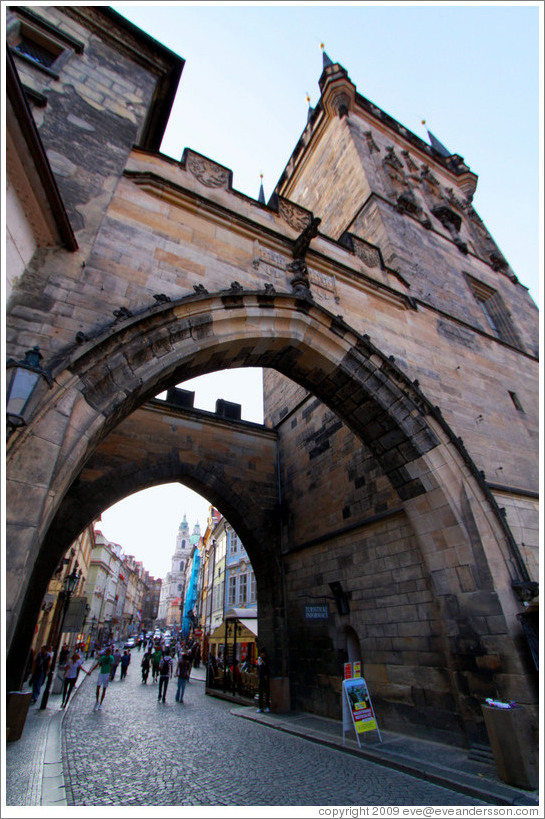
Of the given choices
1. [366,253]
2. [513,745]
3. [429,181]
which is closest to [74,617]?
[513,745]

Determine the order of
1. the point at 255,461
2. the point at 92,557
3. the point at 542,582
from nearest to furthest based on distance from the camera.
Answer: the point at 542,582 → the point at 255,461 → the point at 92,557

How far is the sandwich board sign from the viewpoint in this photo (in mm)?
5501

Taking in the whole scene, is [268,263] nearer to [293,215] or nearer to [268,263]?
[268,263]

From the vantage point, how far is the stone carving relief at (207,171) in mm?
7125

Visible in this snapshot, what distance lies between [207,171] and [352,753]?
31.9ft

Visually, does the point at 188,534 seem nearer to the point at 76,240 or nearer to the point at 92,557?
the point at 92,557

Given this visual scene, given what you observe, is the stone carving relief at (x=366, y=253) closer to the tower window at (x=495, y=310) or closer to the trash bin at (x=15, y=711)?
the tower window at (x=495, y=310)

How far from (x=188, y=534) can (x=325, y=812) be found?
106323mm

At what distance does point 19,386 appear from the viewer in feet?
9.87

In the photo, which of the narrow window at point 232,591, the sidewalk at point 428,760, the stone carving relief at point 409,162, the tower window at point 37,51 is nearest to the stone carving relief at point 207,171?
the tower window at point 37,51

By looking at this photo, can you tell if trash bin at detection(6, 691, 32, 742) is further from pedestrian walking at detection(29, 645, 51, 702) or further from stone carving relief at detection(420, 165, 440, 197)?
stone carving relief at detection(420, 165, 440, 197)

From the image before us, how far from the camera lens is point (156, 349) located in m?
4.71

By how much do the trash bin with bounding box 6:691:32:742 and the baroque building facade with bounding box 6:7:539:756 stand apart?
1550 millimetres

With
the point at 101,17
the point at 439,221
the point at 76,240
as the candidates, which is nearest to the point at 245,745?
the point at 76,240
